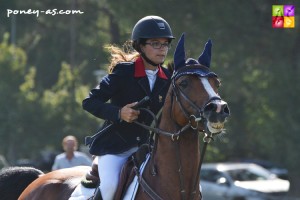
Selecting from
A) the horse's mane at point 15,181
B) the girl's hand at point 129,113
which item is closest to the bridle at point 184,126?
the girl's hand at point 129,113

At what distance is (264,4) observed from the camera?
1080 inches

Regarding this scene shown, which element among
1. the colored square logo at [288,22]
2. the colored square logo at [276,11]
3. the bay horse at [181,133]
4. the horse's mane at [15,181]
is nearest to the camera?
the bay horse at [181,133]

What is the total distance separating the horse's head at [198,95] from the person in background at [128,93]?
544 millimetres

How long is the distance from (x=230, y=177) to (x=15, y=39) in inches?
967

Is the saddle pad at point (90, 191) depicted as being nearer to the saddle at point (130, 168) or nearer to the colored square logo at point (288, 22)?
the saddle at point (130, 168)

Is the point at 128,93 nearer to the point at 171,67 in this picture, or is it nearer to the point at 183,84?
the point at 171,67

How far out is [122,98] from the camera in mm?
7387

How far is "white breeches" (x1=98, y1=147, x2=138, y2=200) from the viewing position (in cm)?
731

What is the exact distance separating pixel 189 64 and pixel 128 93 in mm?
827

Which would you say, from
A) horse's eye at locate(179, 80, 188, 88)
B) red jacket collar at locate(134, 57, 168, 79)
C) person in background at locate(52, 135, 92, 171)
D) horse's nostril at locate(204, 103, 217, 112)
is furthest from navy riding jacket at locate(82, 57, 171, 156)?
person in background at locate(52, 135, 92, 171)

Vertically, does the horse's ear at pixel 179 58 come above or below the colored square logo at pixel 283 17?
below

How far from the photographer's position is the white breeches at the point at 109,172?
7.31 metres

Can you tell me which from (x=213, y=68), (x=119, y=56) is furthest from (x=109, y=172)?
(x=213, y=68)

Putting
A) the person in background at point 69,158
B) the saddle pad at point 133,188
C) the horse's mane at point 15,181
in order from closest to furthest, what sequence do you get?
the saddle pad at point 133,188 < the horse's mane at point 15,181 < the person in background at point 69,158
